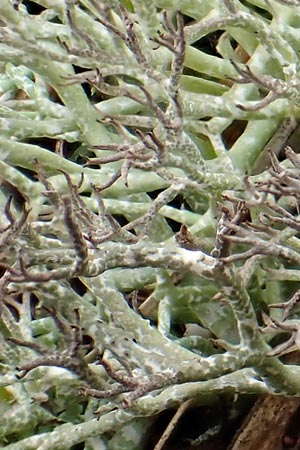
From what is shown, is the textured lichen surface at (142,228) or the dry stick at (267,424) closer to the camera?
the textured lichen surface at (142,228)

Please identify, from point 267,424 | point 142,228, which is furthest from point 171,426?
point 142,228

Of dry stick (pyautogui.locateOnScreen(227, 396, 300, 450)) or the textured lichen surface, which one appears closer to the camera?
the textured lichen surface

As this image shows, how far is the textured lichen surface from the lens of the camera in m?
1.02

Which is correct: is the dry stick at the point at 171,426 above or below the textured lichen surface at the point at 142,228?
below

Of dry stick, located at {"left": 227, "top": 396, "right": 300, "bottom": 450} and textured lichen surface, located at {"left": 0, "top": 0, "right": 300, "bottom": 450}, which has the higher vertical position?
textured lichen surface, located at {"left": 0, "top": 0, "right": 300, "bottom": 450}

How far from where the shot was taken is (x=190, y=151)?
108 centimetres

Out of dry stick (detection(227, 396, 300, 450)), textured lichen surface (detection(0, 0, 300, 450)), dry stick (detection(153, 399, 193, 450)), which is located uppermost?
textured lichen surface (detection(0, 0, 300, 450))

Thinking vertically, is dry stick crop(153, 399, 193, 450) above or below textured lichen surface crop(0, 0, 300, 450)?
below

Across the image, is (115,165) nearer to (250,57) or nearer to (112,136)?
(112,136)

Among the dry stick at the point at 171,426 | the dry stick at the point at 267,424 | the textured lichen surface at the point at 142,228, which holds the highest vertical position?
the textured lichen surface at the point at 142,228

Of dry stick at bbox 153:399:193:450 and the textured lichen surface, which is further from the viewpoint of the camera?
dry stick at bbox 153:399:193:450

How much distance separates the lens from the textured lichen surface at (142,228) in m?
1.02

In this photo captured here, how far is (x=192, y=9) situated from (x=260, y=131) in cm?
24

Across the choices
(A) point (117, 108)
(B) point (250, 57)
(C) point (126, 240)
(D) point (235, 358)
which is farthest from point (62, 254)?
(B) point (250, 57)
